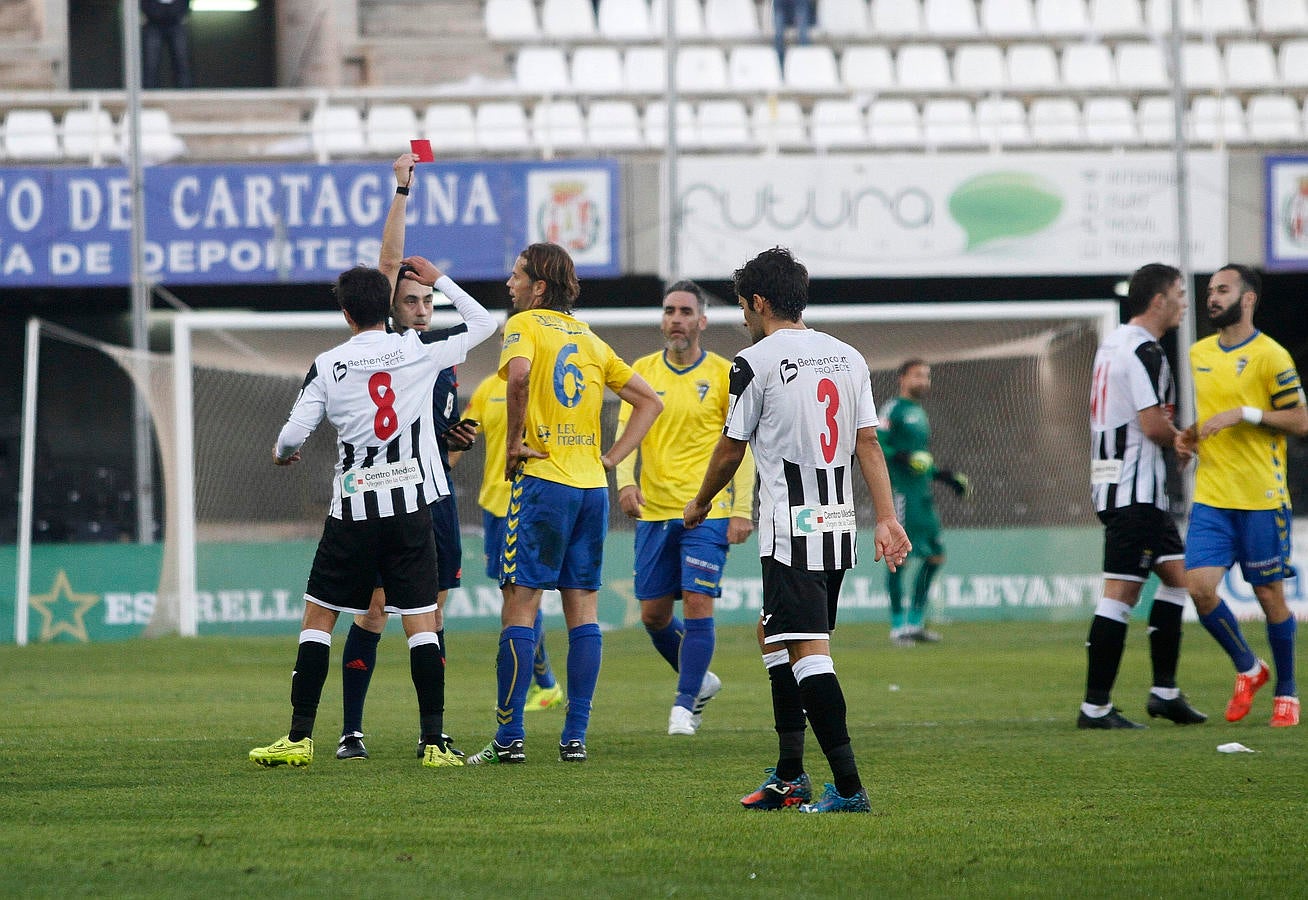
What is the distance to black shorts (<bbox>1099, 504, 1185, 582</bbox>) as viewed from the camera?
7855 millimetres

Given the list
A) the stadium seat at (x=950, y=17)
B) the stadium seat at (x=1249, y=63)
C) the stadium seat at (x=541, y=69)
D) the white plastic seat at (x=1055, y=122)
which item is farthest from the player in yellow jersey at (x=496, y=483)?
the stadium seat at (x=1249, y=63)

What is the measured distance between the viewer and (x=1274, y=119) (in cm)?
2117

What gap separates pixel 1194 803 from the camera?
5395 mm

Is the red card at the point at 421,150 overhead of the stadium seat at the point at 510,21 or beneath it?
beneath

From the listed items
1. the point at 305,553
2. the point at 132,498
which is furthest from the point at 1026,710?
the point at 132,498

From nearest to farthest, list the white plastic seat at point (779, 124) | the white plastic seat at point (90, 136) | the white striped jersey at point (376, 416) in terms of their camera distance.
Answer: the white striped jersey at point (376, 416), the white plastic seat at point (90, 136), the white plastic seat at point (779, 124)

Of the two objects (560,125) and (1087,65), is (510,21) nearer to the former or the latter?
(560,125)

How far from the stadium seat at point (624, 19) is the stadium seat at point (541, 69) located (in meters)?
1.07

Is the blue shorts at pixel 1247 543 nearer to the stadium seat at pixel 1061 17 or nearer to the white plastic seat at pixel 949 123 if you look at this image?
the white plastic seat at pixel 949 123

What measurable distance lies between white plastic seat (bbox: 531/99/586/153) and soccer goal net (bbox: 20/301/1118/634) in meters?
4.87

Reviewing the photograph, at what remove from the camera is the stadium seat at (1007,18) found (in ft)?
79.5

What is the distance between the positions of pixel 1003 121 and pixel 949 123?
1173mm

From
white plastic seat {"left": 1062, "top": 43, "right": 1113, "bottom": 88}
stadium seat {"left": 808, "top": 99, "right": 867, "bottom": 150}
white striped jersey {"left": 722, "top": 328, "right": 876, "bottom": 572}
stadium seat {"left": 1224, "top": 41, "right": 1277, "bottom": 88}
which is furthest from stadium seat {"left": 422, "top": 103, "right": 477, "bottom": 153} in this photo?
white striped jersey {"left": 722, "top": 328, "right": 876, "bottom": 572}

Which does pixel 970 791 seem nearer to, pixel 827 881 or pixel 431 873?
pixel 827 881
